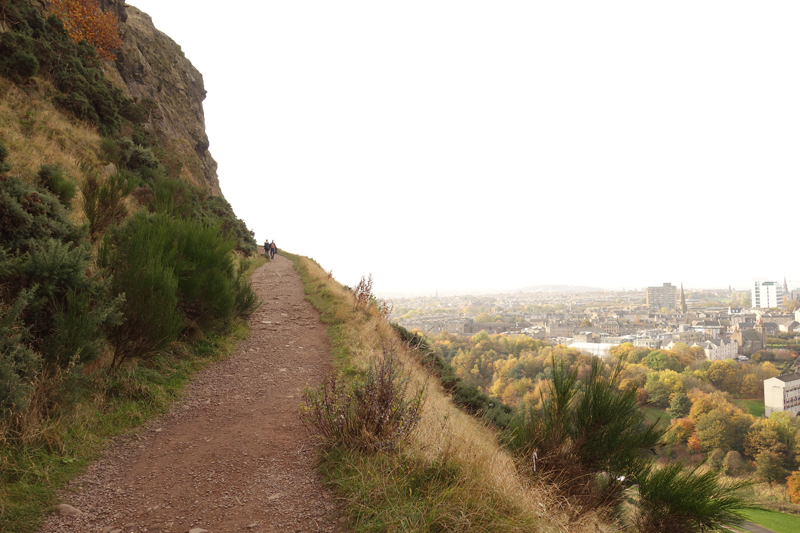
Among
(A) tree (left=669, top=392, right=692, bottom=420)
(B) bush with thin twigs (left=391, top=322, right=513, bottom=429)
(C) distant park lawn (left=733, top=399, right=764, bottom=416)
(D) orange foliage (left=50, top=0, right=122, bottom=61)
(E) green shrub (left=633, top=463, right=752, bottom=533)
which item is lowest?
(C) distant park lawn (left=733, top=399, right=764, bottom=416)

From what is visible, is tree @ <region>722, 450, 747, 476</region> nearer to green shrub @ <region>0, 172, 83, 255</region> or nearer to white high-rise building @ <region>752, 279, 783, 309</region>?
green shrub @ <region>0, 172, 83, 255</region>

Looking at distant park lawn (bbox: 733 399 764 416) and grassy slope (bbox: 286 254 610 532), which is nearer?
grassy slope (bbox: 286 254 610 532)

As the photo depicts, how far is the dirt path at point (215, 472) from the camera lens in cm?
272

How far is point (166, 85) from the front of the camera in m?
27.2

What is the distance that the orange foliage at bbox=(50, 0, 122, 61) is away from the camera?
46.4 feet

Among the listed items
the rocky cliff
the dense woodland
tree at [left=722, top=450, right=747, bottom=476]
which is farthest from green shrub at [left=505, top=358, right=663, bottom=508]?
the rocky cliff

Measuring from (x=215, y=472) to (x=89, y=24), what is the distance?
20.6m

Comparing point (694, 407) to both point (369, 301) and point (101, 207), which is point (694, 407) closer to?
point (369, 301)

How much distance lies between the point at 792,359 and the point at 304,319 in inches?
1328

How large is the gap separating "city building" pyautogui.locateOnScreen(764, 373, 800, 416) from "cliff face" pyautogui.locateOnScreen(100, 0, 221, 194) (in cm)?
2940

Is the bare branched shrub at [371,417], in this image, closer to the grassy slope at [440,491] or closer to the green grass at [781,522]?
the grassy slope at [440,491]

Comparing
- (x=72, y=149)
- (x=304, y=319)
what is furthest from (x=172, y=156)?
(x=304, y=319)

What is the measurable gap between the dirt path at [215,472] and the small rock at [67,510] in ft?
0.11

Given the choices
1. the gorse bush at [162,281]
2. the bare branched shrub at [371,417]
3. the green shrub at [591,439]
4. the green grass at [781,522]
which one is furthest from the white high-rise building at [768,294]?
the gorse bush at [162,281]
